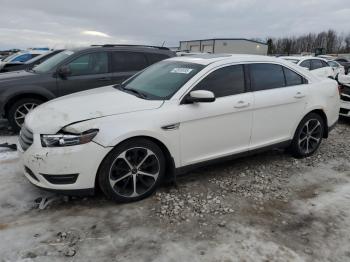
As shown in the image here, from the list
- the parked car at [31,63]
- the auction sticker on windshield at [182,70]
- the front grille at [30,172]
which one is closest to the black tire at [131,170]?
the front grille at [30,172]

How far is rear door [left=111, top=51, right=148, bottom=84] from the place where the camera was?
7.28 metres

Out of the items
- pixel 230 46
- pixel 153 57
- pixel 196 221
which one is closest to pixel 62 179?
pixel 196 221

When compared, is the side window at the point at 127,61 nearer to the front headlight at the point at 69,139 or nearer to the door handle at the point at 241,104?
the door handle at the point at 241,104

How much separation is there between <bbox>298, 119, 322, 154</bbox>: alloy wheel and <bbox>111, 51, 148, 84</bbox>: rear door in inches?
148

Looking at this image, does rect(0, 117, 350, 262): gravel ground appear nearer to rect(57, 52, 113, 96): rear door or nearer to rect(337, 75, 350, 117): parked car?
rect(57, 52, 113, 96): rear door

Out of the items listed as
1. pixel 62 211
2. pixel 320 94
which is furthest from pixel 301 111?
pixel 62 211

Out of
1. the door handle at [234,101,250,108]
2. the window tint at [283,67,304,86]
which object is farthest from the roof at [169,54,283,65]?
the door handle at [234,101,250,108]

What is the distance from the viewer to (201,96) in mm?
3951

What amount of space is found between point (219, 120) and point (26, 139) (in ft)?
7.32

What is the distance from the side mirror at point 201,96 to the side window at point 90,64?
3.67 meters

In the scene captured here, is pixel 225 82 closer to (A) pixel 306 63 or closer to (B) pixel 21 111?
(B) pixel 21 111

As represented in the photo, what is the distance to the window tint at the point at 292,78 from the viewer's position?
5156 millimetres

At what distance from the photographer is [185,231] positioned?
339cm

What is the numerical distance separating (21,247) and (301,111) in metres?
4.11
